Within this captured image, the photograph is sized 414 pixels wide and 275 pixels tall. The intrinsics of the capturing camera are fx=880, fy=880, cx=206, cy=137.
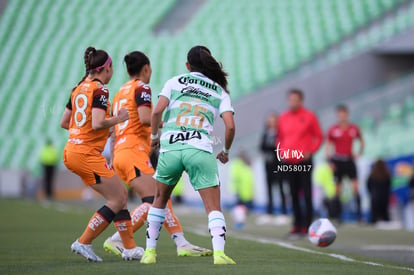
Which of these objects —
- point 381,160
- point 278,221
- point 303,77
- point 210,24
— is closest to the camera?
point 278,221

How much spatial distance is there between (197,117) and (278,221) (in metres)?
10.4

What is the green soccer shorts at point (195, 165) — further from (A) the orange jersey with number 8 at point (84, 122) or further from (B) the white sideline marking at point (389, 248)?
(B) the white sideline marking at point (389, 248)

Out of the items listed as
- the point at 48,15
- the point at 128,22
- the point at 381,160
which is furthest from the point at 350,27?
the point at 381,160

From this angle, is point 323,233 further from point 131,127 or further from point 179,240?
point 131,127

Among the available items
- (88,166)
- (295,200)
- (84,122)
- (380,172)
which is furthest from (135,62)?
(380,172)

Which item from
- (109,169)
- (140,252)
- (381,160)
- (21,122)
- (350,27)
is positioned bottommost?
(140,252)

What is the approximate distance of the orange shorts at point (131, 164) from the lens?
336 inches

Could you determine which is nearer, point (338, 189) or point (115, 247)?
point (115, 247)

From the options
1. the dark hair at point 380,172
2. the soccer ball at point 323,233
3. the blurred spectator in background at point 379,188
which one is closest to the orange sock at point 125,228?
the soccer ball at point 323,233

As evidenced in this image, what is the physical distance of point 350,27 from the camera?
112 ft

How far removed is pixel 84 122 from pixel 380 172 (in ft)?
38.4

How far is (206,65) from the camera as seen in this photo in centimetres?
738

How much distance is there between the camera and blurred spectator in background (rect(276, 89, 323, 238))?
1280 cm

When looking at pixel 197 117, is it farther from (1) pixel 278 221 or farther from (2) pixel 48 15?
(2) pixel 48 15
